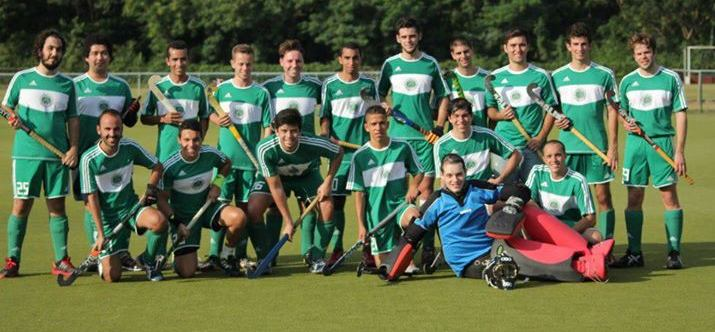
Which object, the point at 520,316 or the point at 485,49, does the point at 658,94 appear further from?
the point at 485,49

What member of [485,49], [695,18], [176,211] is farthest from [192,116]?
[695,18]

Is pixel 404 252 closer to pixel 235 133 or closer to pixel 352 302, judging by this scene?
pixel 352 302

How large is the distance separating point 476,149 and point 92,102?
98.6 inches

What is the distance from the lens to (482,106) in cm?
877

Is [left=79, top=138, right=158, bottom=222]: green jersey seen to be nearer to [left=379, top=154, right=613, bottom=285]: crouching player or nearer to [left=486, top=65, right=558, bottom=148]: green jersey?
[left=379, top=154, right=613, bottom=285]: crouching player

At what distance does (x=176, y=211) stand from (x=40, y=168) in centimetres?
89

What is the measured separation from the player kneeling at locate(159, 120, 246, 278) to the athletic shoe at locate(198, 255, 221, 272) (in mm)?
83

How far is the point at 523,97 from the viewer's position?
27.7ft

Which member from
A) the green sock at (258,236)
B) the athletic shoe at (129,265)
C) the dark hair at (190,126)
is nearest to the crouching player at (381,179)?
the green sock at (258,236)

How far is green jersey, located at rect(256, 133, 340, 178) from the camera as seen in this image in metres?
7.83

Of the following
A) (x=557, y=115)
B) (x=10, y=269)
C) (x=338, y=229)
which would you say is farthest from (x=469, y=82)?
(x=10, y=269)

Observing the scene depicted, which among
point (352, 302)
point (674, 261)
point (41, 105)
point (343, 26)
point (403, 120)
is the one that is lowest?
point (352, 302)

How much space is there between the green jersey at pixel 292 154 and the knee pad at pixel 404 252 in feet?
2.73

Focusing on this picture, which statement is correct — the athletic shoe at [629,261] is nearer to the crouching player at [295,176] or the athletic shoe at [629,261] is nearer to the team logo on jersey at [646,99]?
the team logo on jersey at [646,99]
